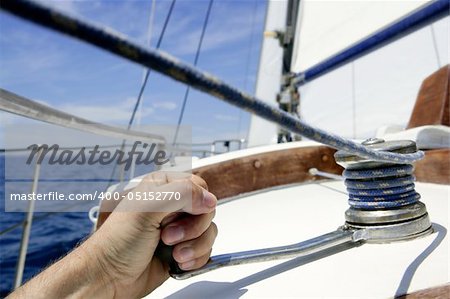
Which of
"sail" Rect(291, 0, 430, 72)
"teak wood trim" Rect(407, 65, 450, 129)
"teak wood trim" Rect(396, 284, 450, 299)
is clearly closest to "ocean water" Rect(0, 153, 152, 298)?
"sail" Rect(291, 0, 430, 72)

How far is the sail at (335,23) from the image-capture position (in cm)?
149

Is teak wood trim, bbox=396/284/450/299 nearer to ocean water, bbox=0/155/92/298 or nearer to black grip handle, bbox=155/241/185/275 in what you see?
black grip handle, bbox=155/241/185/275

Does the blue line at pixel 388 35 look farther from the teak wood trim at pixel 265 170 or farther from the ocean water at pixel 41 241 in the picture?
the ocean water at pixel 41 241

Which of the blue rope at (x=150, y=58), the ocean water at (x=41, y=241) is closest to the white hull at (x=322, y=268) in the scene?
the blue rope at (x=150, y=58)

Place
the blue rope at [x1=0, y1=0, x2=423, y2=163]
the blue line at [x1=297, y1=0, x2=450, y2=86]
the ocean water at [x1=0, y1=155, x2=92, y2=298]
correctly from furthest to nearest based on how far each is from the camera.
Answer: the ocean water at [x1=0, y1=155, x2=92, y2=298], the blue line at [x1=297, y1=0, x2=450, y2=86], the blue rope at [x1=0, y1=0, x2=423, y2=163]

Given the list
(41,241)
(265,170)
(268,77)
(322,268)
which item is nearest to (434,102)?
(265,170)

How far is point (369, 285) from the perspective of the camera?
511 mm

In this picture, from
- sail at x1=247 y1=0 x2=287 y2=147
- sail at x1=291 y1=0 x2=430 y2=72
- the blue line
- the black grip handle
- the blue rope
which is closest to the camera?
the blue rope

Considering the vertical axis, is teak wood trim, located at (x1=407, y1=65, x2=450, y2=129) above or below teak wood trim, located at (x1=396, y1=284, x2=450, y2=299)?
above

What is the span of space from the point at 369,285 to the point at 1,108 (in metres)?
0.63

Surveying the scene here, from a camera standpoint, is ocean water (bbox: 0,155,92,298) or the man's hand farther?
ocean water (bbox: 0,155,92,298)

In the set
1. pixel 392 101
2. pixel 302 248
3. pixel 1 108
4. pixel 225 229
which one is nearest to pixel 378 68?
pixel 392 101

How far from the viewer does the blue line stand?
119 cm

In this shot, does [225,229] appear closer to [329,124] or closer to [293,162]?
[293,162]
